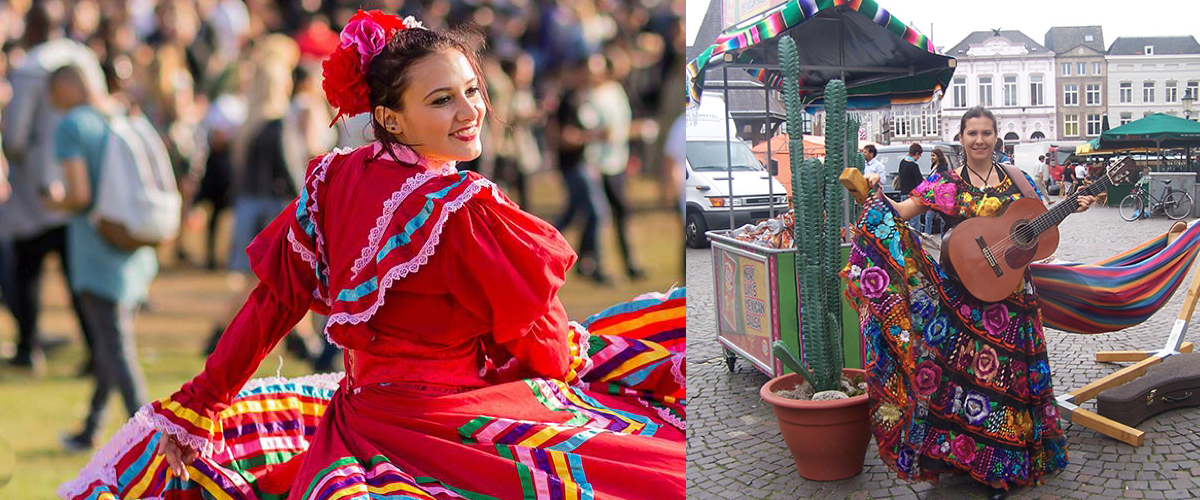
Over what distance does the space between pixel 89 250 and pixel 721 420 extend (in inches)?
98.7

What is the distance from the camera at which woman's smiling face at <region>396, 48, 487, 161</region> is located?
1618mm

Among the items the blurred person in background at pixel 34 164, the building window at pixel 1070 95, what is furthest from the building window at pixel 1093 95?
the blurred person in background at pixel 34 164

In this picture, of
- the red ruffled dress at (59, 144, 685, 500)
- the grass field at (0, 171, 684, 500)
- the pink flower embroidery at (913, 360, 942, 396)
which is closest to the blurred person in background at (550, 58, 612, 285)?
the grass field at (0, 171, 684, 500)

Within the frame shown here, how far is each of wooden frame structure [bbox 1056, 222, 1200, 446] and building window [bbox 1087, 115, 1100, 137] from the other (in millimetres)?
408

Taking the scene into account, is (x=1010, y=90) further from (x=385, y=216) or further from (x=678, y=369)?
(x=385, y=216)

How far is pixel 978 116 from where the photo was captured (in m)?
2.73

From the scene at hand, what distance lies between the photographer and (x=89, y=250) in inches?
129

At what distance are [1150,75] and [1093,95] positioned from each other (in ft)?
0.53

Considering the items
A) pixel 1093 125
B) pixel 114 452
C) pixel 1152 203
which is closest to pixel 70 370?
pixel 114 452

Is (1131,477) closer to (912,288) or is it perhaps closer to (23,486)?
(912,288)

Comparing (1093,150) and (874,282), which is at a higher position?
(1093,150)

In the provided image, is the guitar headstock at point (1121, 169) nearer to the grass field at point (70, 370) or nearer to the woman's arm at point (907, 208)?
the woman's arm at point (907, 208)

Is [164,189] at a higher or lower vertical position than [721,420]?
higher

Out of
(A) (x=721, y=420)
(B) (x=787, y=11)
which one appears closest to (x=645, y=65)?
(B) (x=787, y=11)
